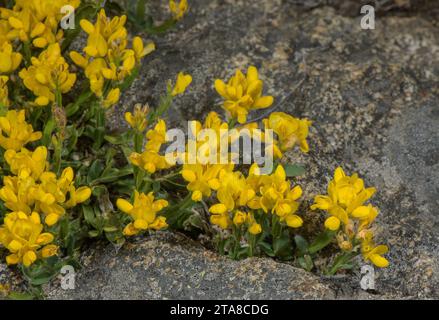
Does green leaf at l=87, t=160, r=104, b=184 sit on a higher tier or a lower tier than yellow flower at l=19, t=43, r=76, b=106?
lower

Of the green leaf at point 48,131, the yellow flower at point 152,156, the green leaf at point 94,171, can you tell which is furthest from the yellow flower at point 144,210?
the green leaf at point 48,131

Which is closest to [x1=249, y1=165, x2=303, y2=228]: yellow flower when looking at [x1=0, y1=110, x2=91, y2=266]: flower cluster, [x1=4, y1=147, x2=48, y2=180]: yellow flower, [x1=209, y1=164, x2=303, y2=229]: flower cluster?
[x1=209, y1=164, x2=303, y2=229]: flower cluster

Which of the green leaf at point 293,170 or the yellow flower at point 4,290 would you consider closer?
the yellow flower at point 4,290

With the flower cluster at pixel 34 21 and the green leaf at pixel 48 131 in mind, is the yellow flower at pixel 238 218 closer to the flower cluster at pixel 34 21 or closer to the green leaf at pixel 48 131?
the green leaf at pixel 48 131

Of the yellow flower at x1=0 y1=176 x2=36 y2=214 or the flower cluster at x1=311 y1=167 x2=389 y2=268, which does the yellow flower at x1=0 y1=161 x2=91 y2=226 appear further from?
the flower cluster at x1=311 y1=167 x2=389 y2=268
